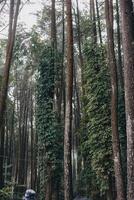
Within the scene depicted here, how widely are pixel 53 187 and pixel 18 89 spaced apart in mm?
19726

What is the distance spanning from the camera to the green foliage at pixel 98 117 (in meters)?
18.0

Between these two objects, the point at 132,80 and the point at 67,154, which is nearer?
the point at 132,80

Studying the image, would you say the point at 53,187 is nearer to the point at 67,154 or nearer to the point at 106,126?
the point at 106,126

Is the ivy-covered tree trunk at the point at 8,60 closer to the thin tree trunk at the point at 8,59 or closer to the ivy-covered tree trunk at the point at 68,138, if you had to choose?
the thin tree trunk at the point at 8,59

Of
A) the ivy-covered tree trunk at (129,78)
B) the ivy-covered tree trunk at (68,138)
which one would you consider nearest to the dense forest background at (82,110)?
the ivy-covered tree trunk at (68,138)

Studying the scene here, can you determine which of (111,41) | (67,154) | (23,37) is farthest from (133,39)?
(23,37)

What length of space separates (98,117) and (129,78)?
10034 millimetres

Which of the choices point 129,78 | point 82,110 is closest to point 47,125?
point 82,110

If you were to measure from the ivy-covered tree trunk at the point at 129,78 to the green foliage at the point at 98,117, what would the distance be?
31.0 feet

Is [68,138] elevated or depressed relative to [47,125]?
depressed

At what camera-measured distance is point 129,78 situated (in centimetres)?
876

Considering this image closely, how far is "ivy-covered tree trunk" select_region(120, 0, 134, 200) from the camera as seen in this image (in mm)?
8180

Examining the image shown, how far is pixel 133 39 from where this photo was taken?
29.7ft

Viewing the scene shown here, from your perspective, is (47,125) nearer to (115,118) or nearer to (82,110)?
(82,110)
